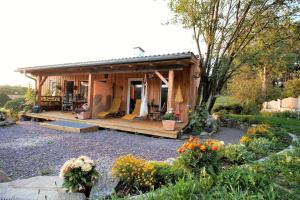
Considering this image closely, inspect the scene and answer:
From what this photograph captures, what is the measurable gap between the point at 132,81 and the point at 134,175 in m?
7.40

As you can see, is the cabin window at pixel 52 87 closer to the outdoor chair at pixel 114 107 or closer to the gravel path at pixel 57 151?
the outdoor chair at pixel 114 107

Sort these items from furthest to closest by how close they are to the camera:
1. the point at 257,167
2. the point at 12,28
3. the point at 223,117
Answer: the point at 12,28, the point at 223,117, the point at 257,167

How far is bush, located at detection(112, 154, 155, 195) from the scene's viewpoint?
2385 millimetres

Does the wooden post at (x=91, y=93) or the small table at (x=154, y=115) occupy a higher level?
the wooden post at (x=91, y=93)

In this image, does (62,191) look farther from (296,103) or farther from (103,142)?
(296,103)

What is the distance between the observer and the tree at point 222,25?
277 inches

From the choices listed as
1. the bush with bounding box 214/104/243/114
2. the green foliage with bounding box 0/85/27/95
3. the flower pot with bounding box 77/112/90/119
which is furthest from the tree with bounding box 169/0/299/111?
the green foliage with bounding box 0/85/27/95

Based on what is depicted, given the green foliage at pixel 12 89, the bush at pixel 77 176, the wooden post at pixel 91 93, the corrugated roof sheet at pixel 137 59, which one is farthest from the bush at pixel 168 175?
the green foliage at pixel 12 89

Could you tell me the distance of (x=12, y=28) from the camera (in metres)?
13.9

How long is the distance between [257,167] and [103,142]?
3935 mm

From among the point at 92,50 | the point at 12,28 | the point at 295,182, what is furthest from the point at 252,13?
the point at 92,50

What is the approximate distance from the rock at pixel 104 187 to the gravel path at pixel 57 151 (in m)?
0.80

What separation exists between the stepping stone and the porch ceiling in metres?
4.87

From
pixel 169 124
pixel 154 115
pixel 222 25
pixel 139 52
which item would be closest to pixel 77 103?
pixel 139 52
